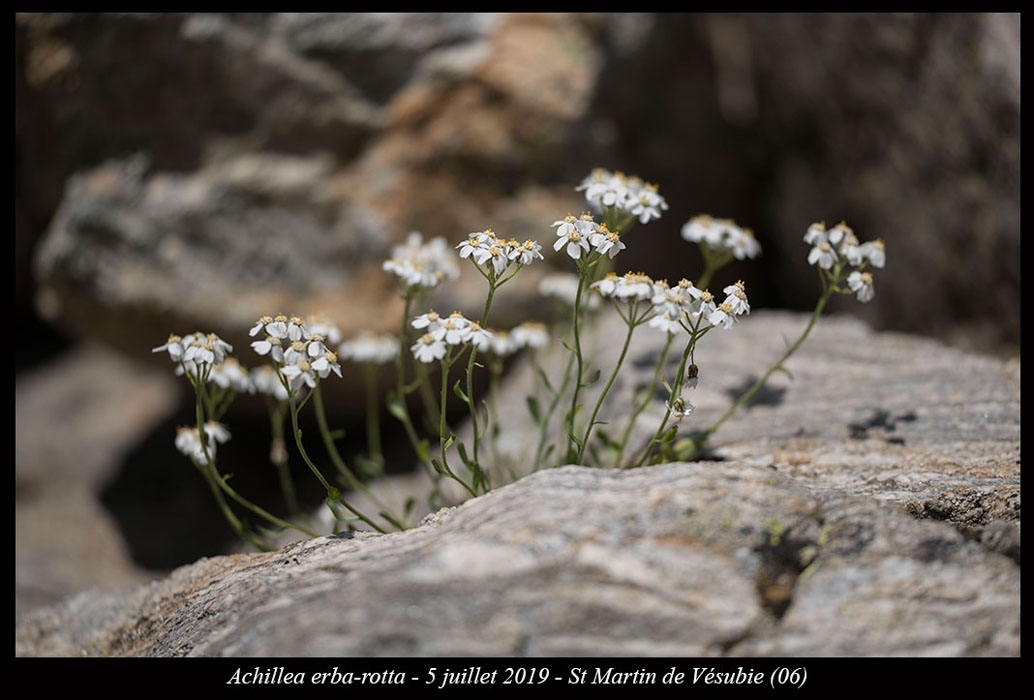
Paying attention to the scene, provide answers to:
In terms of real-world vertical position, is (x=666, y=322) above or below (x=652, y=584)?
above

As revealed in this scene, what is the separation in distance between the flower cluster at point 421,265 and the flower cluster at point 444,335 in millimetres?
523

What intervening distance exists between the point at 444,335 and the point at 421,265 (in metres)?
0.76

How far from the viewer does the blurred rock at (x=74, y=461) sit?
5082 mm

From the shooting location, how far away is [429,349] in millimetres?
2643

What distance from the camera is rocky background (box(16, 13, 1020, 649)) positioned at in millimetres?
5160

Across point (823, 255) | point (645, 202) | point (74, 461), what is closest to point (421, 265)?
point (645, 202)

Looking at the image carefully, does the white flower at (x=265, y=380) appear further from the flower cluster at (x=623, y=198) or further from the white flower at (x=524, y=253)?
the flower cluster at (x=623, y=198)

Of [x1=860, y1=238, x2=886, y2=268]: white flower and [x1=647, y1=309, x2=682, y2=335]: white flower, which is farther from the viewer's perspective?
[x1=860, y1=238, x2=886, y2=268]: white flower

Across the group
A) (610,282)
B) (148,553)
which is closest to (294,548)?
(610,282)

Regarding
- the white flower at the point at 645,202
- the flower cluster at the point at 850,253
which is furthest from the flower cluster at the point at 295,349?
the flower cluster at the point at 850,253

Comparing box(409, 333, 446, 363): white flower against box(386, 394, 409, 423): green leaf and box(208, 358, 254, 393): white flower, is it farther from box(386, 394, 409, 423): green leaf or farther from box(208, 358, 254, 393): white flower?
box(208, 358, 254, 393): white flower

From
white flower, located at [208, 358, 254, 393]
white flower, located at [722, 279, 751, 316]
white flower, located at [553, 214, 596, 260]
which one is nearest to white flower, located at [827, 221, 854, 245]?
white flower, located at [722, 279, 751, 316]

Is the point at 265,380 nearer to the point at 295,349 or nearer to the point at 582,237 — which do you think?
the point at 295,349
